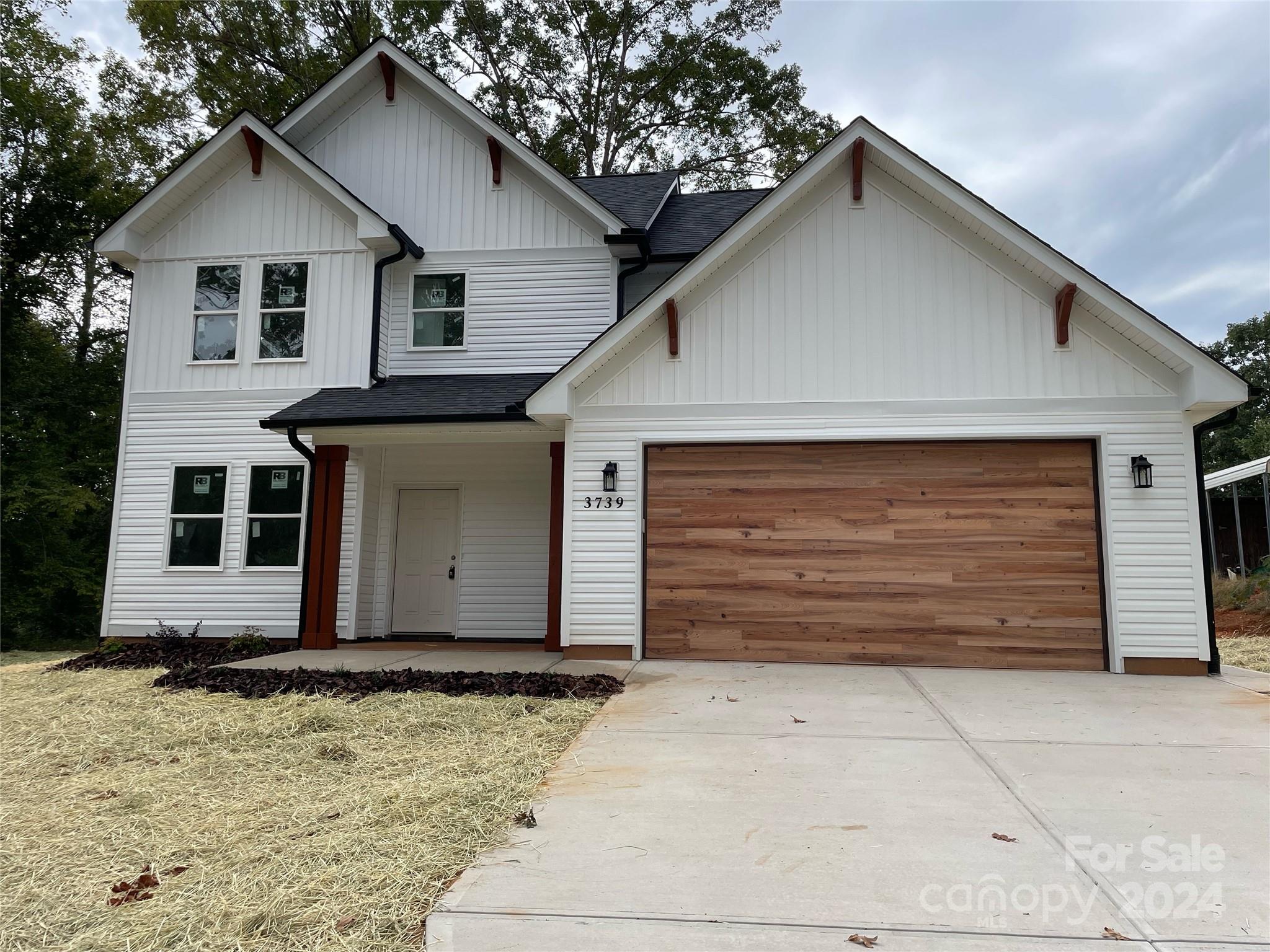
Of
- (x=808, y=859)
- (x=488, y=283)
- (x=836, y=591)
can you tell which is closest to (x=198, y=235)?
(x=488, y=283)

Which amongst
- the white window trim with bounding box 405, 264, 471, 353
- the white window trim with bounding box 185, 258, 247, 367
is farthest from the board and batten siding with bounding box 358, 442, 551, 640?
the white window trim with bounding box 185, 258, 247, 367

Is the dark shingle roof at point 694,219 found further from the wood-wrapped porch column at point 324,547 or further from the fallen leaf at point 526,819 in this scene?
the fallen leaf at point 526,819

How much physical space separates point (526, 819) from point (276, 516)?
7888mm

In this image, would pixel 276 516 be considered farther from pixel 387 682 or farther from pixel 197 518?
pixel 387 682

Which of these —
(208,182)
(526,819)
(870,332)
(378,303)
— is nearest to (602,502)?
(870,332)

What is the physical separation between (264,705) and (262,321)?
6.37m

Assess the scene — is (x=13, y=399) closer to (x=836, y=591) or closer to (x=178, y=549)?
(x=178, y=549)

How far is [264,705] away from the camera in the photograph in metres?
6.21

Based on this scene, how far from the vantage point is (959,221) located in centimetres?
809

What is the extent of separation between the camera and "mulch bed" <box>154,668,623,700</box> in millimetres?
6637

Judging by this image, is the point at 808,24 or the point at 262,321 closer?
the point at 262,321

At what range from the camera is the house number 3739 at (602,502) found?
838 cm

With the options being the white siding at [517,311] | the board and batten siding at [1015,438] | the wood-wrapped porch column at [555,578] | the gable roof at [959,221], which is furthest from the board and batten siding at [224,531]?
the gable roof at [959,221]

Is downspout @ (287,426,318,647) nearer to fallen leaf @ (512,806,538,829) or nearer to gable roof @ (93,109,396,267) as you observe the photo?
gable roof @ (93,109,396,267)
